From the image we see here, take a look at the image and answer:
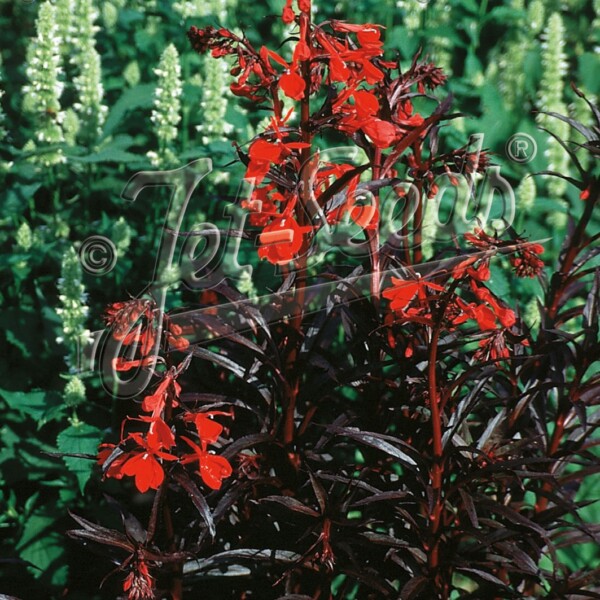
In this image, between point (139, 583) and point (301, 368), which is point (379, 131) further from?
point (139, 583)

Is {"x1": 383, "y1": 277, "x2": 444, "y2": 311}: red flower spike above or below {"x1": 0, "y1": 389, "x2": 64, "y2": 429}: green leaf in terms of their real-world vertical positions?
above

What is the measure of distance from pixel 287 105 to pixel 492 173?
79 centimetres

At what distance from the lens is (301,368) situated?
164cm

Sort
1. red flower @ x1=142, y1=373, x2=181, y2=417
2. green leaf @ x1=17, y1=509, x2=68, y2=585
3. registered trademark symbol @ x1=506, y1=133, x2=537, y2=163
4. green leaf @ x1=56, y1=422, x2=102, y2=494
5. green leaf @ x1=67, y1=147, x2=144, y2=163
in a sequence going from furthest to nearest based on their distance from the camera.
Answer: registered trademark symbol @ x1=506, y1=133, x2=537, y2=163
green leaf @ x1=67, y1=147, x2=144, y2=163
green leaf @ x1=17, y1=509, x2=68, y2=585
green leaf @ x1=56, y1=422, x2=102, y2=494
red flower @ x1=142, y1=373, x2=181, y2=417

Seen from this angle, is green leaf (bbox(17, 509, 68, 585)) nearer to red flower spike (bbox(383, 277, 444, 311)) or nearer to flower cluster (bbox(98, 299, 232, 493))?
flower cluster (bbox(98, 299, 232, 493))

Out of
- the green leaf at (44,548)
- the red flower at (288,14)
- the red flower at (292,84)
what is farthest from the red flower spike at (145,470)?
the green leaf at (44,548)

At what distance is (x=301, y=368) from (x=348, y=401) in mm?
234

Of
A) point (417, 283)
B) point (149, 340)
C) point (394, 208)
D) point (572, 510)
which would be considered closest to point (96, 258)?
point (394, 208)

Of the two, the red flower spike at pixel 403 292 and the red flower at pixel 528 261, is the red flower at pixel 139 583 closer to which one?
the red flower spike at pixel 403 292

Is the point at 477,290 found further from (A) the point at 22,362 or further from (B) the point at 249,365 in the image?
(A) the point at 22,362

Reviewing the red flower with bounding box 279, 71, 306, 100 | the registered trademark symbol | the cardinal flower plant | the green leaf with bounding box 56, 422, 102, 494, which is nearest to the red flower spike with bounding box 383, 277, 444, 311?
Result: the cardinal flower plant

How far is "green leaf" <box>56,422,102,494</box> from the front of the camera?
2025 mm

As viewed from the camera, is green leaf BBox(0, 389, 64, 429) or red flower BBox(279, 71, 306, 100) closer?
red flower BBox(279, 71, 306, 100)

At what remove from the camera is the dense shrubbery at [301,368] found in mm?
1405
